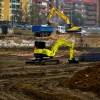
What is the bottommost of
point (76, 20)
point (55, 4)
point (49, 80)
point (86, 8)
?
point (49, 80)

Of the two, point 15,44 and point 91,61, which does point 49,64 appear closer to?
point 91,61

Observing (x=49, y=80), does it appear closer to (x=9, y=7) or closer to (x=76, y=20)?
(x=9, y=7)

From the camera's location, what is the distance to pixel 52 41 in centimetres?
4403

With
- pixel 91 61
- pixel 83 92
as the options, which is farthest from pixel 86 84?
pixel 91 61

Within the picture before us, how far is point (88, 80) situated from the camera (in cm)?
1521

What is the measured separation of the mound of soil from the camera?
14.4 meters

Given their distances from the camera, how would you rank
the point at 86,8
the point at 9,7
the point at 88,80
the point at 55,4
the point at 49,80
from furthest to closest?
1. the point at 86,8
2. the point at 55,4
3. the point at 9,7
4. the point at 49,80
5. the point at 88,80

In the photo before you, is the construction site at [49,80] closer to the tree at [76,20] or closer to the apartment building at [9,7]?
the apartment building at [9,7]

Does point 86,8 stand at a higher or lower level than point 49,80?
higher

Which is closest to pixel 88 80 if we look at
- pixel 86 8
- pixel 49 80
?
pixel 49 80

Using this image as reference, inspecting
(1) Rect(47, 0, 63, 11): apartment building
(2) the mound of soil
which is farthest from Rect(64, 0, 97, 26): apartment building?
(2) the mound of soil

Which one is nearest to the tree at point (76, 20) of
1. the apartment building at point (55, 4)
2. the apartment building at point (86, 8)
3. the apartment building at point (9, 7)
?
the apartment building at point (55, 4)

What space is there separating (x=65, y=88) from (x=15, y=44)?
1078 inches

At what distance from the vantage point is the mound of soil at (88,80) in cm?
1440
